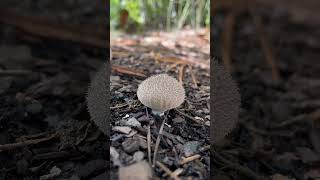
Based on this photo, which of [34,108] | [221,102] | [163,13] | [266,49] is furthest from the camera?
[266,49]

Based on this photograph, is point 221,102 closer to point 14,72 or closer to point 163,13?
point 163,13

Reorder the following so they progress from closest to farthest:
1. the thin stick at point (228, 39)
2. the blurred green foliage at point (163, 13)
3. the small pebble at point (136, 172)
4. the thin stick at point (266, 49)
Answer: the small pebble at point (136, 172) → the blurred green foliage at point (163, 13) → the thin stick at point (228, 39) → the thin stick at point (266, 49)

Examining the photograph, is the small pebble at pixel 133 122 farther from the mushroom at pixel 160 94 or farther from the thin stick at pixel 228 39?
the thin stick at pixel 228 39

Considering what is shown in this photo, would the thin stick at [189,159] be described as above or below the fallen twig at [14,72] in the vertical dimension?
below

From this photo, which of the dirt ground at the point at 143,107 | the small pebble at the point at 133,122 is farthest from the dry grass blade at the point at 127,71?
the small pebble at the point at 133,122

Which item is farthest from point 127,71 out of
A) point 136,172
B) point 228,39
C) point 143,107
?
point 228,39

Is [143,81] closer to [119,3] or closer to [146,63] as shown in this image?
[146,63]

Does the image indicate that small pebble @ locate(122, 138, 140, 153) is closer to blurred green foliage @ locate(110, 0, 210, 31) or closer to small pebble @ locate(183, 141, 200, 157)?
small pebble @ locate(183, 141, 200, 157)
